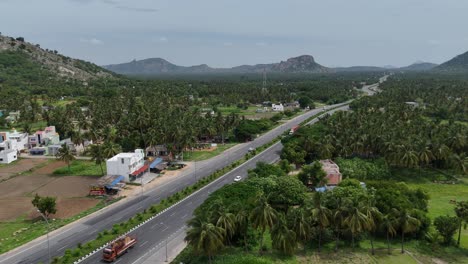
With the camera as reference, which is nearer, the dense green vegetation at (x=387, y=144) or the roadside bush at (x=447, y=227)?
the roadside bush at (x=447, y=227)

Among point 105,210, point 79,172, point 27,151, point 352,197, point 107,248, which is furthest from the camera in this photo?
point 27,151

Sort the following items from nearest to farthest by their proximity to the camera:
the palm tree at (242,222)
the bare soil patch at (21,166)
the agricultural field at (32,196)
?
the palm tree at (242,222)
the agricultural field at (32,196)
the bare soil patch at (21,166)

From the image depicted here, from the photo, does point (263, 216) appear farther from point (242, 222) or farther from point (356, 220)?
point (356, 220)

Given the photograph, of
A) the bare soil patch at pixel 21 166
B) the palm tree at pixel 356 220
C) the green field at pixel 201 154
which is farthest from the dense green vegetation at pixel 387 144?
the bare soil patch at pixel 21 166

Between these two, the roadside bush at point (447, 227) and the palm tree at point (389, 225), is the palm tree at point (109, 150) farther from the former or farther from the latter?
the roadside bush at point (447, 227)

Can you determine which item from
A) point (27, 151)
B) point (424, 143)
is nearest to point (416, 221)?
point (424, 143)

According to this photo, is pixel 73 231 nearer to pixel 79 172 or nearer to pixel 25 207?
pixel 25 207
